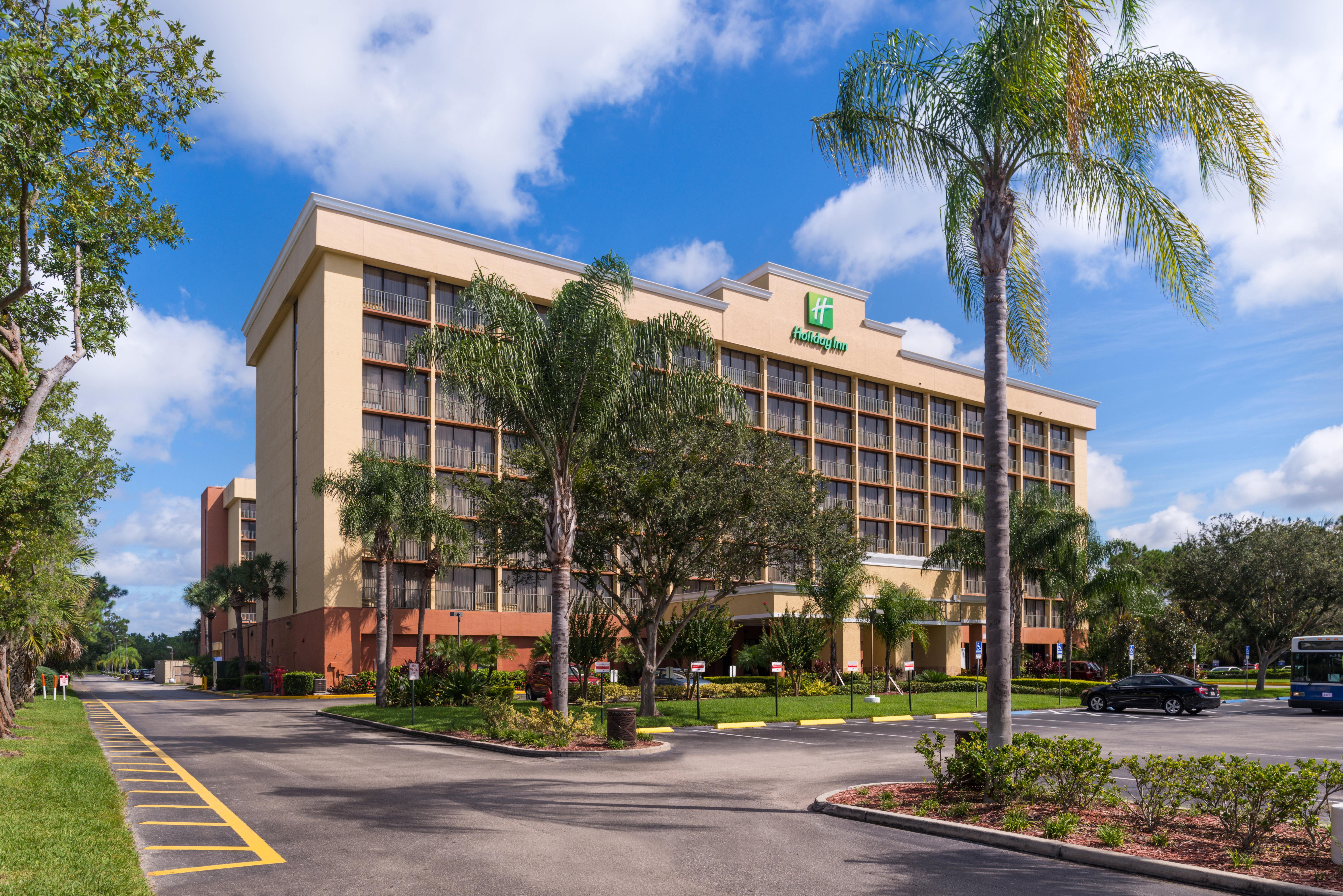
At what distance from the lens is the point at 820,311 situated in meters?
64.6

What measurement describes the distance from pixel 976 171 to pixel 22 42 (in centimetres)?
1226

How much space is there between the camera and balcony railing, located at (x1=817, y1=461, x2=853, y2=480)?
64.9m

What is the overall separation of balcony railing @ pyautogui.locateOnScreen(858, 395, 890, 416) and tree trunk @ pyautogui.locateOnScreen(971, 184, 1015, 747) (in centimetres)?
5541

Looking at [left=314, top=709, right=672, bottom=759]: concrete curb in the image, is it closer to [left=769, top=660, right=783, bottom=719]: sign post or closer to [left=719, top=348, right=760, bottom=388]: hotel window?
[left=769, top=660, right=783, bottom=719]: sign post

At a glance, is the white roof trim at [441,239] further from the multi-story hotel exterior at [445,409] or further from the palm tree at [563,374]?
the palm tree at [563,374]

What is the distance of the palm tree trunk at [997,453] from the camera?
1171 centimetres

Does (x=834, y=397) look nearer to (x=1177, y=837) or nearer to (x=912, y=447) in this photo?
(x=912, y=447)

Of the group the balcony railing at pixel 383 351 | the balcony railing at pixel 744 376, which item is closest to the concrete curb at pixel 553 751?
the balcony railing at pixel 383 351

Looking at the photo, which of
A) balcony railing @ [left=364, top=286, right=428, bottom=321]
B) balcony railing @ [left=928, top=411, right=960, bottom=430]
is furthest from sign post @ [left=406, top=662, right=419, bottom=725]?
balcony railing @ [left=928, top=411, right=960, bottom=430]

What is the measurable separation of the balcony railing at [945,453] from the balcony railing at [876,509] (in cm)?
678

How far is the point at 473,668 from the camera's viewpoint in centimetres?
3269

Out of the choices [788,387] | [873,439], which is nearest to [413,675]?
[788,387]

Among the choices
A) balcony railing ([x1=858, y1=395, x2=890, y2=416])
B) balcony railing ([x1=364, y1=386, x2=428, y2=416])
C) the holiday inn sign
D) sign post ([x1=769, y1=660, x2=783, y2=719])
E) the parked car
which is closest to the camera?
sign post ([x1=769, y1=660, x2=783, y2=719])

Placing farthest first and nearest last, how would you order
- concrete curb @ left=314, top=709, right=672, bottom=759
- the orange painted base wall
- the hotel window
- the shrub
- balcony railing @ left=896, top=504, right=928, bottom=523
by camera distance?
balcony railing @ left=896, top=504, right=928, bottom=523, the hotel window, the orange painted base wall, the shrub, concrete curb @ left=314, top=709, right=672, bottom=759
